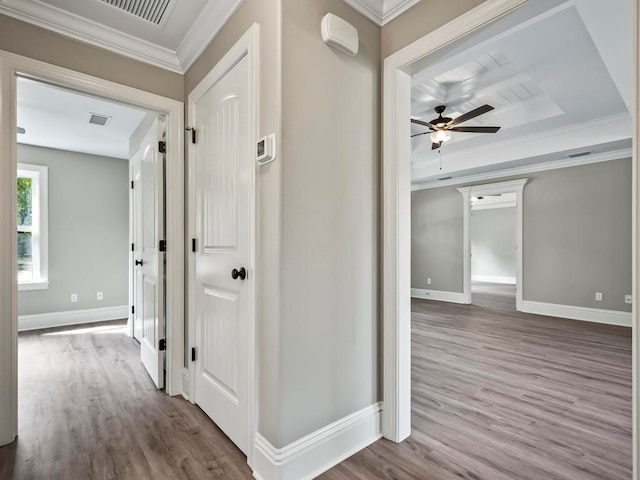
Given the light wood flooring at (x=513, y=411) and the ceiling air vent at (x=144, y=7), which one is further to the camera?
the ceiling air vent at (x=144, y=7)

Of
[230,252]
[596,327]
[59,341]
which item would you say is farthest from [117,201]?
[596,327]

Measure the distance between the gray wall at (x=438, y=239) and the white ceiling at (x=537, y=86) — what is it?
97cm

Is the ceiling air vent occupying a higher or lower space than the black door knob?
higher

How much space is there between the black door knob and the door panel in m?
0.03

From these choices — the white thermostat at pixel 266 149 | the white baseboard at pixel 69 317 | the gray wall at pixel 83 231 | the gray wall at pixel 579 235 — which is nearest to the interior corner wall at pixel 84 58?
the white thermostat at pixel 266 149

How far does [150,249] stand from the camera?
286cm

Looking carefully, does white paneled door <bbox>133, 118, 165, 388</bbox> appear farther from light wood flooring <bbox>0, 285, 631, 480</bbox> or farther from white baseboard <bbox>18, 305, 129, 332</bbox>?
white baseboard <bbox>18, 305, 129, 332</bbox>

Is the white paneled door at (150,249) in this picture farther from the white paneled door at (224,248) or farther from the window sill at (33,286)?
the window sill at (33,286)

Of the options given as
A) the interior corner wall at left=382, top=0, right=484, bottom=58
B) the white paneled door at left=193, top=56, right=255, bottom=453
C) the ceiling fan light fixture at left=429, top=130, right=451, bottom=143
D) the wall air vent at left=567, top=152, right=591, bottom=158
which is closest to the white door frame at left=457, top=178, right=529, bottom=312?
the wall air vent at left=567, top=152, right=591, bottom=158

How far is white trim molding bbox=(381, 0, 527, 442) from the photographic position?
1.86 metres

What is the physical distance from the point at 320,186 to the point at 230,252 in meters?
0.65

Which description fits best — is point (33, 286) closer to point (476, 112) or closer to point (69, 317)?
point (69, 317)

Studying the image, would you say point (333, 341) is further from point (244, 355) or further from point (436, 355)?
point (436, 355)

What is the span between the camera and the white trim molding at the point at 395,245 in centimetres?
186
